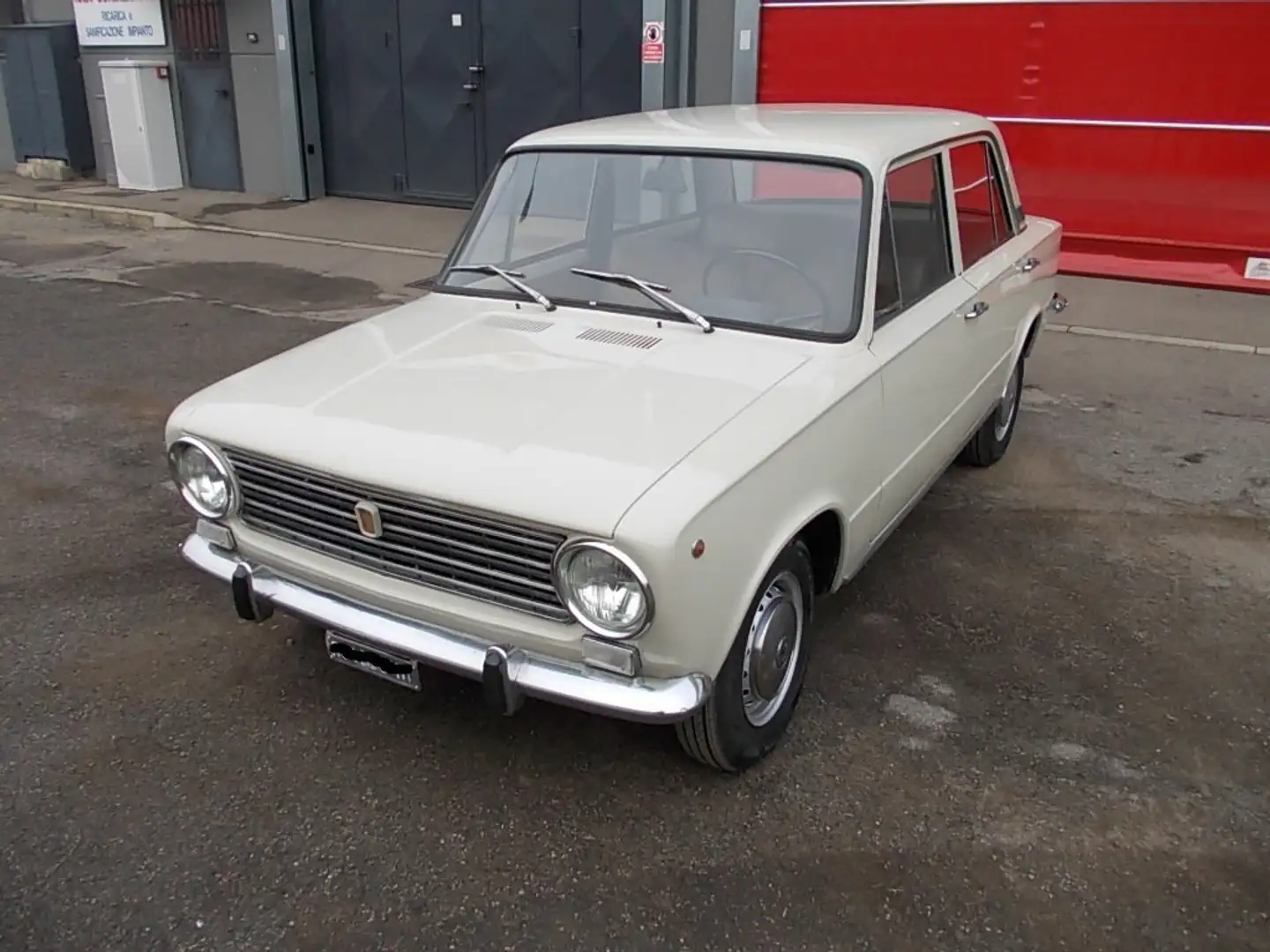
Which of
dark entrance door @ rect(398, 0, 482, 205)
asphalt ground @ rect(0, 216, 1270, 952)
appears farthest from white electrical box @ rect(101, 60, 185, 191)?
asphalt ground @ rect(0, 216, 1270, 952)

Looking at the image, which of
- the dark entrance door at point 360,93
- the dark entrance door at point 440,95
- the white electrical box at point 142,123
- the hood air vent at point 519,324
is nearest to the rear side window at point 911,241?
the hood air vent at point 519,324

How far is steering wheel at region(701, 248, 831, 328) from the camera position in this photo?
131 inches

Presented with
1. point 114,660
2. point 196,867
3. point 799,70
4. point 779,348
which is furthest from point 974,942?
point 799,70

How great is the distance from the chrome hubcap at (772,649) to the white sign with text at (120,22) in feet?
43.9

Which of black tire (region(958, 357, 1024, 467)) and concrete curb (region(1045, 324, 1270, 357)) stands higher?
black tire (region(958, 357, 1024, 467))

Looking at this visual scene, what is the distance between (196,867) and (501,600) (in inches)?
40.9

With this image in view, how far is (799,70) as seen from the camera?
32.5 feet

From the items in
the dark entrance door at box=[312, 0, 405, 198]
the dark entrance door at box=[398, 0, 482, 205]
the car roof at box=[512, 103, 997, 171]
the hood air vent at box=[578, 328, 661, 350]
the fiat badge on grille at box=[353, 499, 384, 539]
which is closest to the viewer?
the fiat badge on grille at box=[353, 499, 384, 539]

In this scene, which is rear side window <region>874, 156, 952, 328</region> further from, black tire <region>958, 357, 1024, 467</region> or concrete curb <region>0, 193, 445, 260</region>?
concrete curb <region>0, 193, 445, 260</region>

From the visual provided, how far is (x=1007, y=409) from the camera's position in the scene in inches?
208

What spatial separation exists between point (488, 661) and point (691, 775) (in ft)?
2.55

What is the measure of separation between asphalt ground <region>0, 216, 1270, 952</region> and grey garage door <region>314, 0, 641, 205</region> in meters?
7.84

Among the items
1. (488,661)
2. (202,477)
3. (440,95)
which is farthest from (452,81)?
(488,661)

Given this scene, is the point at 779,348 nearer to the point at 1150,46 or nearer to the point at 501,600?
the point at 501,600
